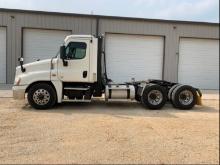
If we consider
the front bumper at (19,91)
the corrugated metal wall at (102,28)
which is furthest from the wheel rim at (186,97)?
the corrugated metal wall at (102,28)

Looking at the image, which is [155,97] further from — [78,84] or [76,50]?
[76,50]

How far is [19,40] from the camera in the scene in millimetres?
22062

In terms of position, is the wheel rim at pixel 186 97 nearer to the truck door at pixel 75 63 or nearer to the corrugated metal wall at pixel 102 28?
the truck door at pixel 75 63

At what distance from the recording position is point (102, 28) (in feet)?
75.0

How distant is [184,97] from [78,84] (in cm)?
393

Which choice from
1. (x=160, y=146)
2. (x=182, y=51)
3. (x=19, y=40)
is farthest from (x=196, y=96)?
(x=19, y=40)

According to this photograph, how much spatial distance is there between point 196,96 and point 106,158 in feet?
25.6

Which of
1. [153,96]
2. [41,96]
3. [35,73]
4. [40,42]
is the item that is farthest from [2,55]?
[153,96]

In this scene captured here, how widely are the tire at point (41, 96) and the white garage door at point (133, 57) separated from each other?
10.6 meters

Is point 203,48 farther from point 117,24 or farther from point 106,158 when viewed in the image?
point 106,158

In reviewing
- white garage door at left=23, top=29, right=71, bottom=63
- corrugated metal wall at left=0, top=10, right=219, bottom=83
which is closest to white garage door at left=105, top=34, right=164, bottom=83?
corrugated metal wall at left=0, top=10, right=219, bottom=83

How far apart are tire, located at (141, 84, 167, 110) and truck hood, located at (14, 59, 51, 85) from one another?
350 centimetres

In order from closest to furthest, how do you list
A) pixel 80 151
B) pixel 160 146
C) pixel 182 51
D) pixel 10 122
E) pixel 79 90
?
1. pixel 80 151
2. pixel 160 146
3. pixel 10 122
4. pixel 79 90
5. pixel 182 51

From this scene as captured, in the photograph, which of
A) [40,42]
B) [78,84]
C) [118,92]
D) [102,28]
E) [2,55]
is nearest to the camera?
[78,84]
